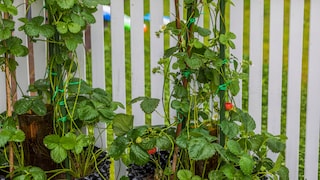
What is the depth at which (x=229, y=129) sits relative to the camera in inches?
83.4

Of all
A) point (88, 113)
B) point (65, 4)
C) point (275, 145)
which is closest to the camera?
point (65, 4)

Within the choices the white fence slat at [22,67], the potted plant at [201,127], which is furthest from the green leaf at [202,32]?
the white fence slat at [22,67]

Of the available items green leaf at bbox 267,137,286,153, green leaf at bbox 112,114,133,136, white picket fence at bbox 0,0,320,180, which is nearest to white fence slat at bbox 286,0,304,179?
white picket fence at bbox 0,0,320,180

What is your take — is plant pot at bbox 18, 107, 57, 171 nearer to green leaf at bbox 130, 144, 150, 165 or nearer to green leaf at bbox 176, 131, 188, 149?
green leaf at bbox 130, 144, 150, 165

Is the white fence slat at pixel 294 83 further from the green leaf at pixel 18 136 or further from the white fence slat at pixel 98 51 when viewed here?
the green leaf at pixel 18 136

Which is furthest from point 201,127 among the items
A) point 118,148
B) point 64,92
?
point 64,92

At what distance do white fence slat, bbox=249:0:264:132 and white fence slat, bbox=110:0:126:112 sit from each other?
54 centimetres

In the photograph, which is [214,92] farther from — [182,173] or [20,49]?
[20,49]

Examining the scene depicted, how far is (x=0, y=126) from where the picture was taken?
2.25 metres

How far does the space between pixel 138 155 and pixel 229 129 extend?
351 millimetres

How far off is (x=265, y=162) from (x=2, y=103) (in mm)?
1098

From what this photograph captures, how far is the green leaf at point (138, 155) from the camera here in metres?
2.07

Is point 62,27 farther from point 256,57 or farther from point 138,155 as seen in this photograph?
point 256,57

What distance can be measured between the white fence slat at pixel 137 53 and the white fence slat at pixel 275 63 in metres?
0.55
